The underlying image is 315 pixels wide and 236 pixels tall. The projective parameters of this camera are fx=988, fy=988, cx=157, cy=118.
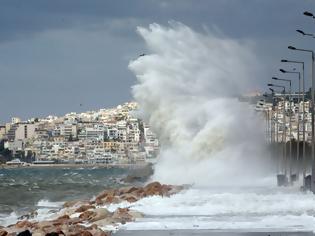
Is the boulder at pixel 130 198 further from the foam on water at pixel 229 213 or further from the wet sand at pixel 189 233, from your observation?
the wet sand at pixel 189 233

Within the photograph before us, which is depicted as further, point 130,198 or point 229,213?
point 130,198

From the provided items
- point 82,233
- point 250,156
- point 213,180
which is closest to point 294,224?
point 82,233

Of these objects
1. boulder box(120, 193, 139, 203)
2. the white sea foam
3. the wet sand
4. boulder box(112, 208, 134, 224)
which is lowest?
the white sea foam

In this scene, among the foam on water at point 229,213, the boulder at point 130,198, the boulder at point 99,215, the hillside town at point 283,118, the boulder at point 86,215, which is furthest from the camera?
the hillside town at point 283,118

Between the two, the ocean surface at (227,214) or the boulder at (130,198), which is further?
the boulder at (130,198)

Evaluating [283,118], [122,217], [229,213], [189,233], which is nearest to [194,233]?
[189,233]

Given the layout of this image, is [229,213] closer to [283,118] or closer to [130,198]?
[130,198]

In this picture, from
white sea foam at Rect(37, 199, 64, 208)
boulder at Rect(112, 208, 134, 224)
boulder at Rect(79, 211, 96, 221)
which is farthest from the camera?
white sea foam at Rect(37, 199, 64, 208)

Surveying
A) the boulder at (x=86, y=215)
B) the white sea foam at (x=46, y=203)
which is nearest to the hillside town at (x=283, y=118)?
the white sea foam at (x=46, y=203)

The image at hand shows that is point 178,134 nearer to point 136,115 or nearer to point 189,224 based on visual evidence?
point 136,115

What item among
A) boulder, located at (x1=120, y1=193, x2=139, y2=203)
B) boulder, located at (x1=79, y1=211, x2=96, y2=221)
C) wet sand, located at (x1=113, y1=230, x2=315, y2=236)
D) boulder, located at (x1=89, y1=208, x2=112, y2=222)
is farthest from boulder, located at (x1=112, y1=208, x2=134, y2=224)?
boulder, located at (x1=120, y1=193, x2=139, y2=203)

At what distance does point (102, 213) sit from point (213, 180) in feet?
133

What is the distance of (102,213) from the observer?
33.9 m

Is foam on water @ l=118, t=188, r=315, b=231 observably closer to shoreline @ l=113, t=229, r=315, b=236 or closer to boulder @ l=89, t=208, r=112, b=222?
shoreline @ l=113, t=229, r=315, b=236
